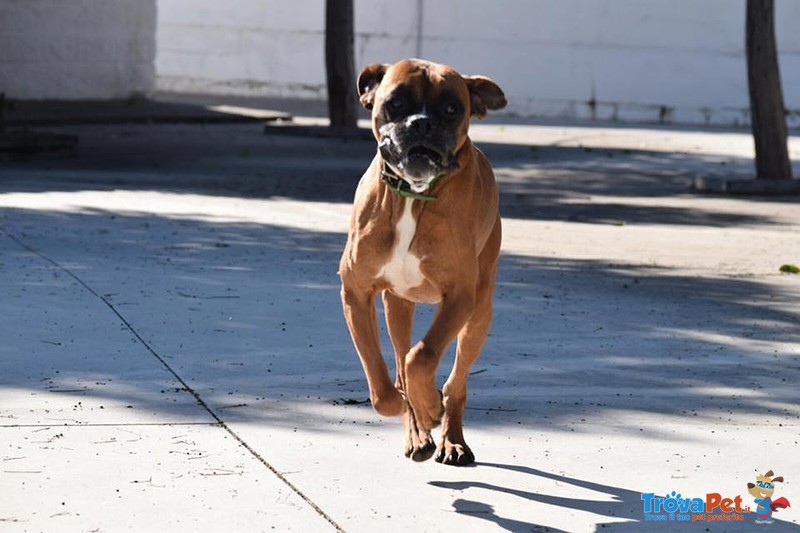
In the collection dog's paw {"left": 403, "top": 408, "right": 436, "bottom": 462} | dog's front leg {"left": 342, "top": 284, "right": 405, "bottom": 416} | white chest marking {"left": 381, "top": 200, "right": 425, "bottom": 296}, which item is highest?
white chest marking {"left": 381, "top": 200, "right": 425, "bottom": 296}

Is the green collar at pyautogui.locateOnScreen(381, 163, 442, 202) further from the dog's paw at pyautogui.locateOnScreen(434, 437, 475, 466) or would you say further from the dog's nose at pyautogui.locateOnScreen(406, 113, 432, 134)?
the dog's paw at pyautogui.locateOnScreen(434, 437, 475, 466)

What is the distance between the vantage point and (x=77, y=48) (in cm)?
2661

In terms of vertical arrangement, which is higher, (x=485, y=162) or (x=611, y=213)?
(x=485, y=162)

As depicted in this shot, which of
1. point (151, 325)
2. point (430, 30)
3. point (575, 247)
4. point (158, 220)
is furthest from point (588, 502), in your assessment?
point (430, 30)

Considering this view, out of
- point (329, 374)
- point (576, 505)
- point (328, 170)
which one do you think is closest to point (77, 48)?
point (328, 170)

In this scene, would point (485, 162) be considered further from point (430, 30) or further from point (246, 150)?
point (430, 30)

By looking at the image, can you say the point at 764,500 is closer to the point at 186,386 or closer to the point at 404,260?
the point at 404,260

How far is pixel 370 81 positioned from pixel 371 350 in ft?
3.10

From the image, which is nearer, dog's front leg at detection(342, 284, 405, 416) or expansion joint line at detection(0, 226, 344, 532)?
expansion joint line at detection(0, 226, 344, 532)

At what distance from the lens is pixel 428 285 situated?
521 cm

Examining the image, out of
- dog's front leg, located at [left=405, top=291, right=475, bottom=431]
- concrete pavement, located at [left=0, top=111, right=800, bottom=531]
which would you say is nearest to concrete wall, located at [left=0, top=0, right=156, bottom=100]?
concrete pavement, located at [left=0, top=111, right=800, bottom=531]

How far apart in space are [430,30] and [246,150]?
1157 cm

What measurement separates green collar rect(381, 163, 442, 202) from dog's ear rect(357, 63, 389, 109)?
29 cm

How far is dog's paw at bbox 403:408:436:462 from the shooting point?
5180 mm
